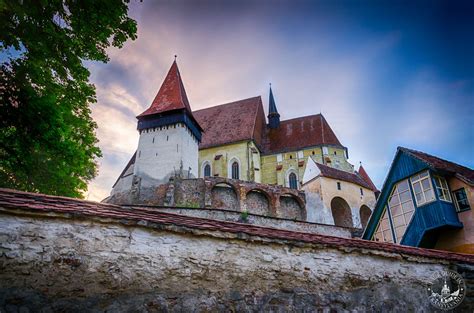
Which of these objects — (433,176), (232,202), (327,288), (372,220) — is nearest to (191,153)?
(232,202)

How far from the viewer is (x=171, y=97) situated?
112 feet

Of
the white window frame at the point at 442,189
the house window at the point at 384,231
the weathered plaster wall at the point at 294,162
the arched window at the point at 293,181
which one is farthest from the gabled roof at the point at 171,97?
the white window frame at the point at 442,189

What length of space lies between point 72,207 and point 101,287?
3.50 feet

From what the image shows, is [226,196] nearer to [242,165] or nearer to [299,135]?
[242,165]

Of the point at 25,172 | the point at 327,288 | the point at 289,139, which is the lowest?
the point at 327,288

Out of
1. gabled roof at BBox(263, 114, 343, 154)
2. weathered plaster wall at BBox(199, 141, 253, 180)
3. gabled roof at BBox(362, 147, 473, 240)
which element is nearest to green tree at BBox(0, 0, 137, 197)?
gabled roof at BBox(362, 147, 473, 240)

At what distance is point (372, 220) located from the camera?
16500 millimetres

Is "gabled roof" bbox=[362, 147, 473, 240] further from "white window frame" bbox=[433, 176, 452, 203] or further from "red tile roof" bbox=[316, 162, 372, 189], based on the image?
"red tile roof" bbox=[316, 162, 372, 189]

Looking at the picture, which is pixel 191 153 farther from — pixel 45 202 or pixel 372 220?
pixel 45 202

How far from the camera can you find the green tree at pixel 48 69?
8234 millimetres

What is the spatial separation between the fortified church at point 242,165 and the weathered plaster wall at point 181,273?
21694mm

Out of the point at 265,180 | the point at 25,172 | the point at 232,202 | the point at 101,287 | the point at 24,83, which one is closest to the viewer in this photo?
the point at 101,287

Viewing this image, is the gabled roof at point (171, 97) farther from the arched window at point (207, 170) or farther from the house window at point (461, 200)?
the house window at point (461, 200)

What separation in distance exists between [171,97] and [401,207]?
2592 cm
